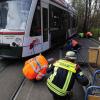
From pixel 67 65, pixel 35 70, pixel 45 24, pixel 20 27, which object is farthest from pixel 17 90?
pixel 45 24

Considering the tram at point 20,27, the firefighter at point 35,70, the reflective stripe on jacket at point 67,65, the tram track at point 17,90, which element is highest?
the tram at point 20,27

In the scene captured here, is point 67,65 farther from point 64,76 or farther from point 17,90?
point 17,90

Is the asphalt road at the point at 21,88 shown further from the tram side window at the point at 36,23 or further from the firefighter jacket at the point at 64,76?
the tram side window at the point at 36,23

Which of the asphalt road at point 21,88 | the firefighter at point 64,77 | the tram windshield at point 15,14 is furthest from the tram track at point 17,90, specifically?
the tram windshield at point 15,14

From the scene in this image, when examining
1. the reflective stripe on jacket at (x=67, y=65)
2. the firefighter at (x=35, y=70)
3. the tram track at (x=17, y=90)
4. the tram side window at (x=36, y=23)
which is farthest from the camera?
the tram side window at (x=36, y=23)

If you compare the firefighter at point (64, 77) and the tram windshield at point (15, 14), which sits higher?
the tram windshield at point (15, 14)

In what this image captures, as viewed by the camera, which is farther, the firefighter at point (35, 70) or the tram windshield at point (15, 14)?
the tram windshield at point (15, 14)

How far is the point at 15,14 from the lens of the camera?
40.3 feet

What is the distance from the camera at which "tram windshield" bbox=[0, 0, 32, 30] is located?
12.2 metres

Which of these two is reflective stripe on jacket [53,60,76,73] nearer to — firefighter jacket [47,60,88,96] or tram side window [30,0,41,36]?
firefighter jacket [47,60,88,96]

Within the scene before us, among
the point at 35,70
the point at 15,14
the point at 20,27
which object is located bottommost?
the point at 35,70

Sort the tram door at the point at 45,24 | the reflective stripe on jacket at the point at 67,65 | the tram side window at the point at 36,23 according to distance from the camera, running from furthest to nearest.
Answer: the tram door at the point at 45,24, the tram side window at the point at 36,23, the reflective stripe on jacket at the point at 67,65

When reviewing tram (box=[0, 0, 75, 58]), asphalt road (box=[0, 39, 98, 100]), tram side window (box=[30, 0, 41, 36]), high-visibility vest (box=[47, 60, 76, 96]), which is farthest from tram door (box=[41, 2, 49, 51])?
high-visibility vest (box=[47, 60, 76, 96])

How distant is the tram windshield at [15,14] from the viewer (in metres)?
12.2
